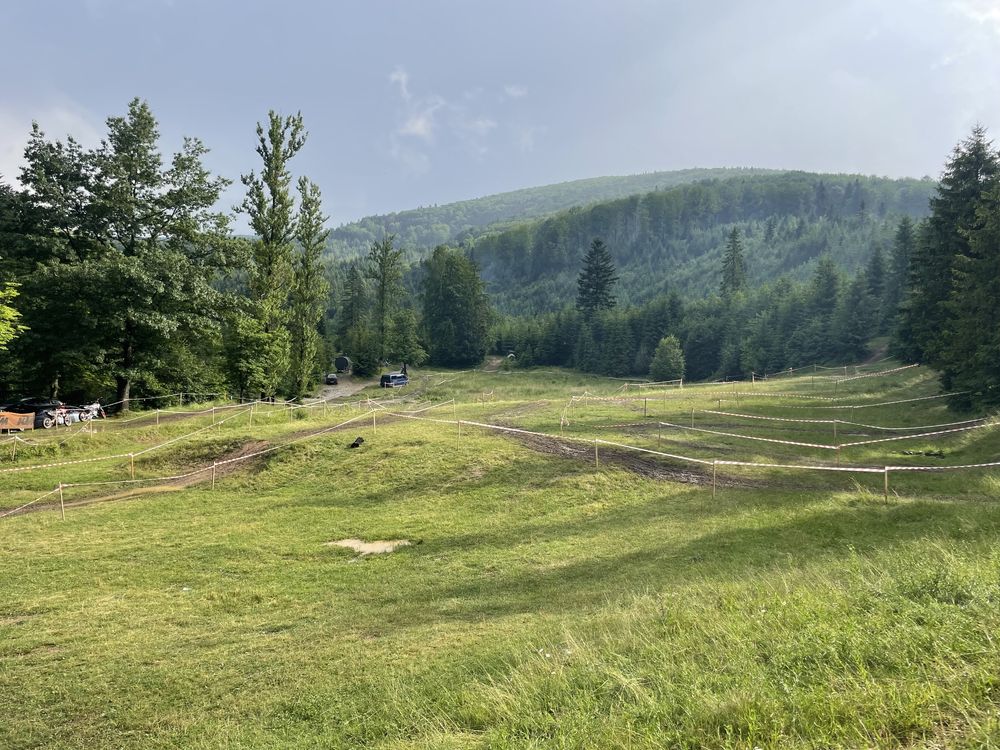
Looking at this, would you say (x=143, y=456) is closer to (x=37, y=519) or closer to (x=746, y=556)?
(x=37, y=519)

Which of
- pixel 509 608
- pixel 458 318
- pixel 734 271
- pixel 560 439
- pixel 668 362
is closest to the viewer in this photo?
pixel 509 608

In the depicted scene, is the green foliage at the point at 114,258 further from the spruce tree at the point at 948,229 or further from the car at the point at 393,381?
the spruce tree at the point at 948,229

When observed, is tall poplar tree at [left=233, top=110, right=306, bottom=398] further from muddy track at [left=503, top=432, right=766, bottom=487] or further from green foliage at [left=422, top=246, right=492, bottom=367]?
green foliage at [left=422, top=246, right=492, bottom=367]

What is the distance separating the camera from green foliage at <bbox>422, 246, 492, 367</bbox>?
302 ft

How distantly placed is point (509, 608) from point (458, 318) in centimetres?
8438

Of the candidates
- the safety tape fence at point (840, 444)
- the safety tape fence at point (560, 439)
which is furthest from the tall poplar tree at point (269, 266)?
the safety tape fence at point (840, 444)

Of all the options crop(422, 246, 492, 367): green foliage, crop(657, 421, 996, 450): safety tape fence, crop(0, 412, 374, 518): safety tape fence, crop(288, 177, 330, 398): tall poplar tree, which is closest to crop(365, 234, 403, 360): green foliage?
crop(422, 246, 492, 367): green foliage

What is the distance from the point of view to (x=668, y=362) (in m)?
77.2

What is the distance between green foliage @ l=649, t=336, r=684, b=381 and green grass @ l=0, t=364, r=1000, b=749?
188ft

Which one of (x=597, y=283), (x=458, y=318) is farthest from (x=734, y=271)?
(x=458, y=318)

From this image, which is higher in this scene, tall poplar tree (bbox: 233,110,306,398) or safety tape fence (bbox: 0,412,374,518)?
tall poplar tree (bbox: 233,110,306,398)

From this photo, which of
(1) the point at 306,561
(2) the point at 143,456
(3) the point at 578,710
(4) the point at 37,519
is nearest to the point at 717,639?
(3) the point at 578,710

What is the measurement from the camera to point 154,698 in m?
7.53

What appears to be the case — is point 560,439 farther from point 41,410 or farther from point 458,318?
point 458,318
